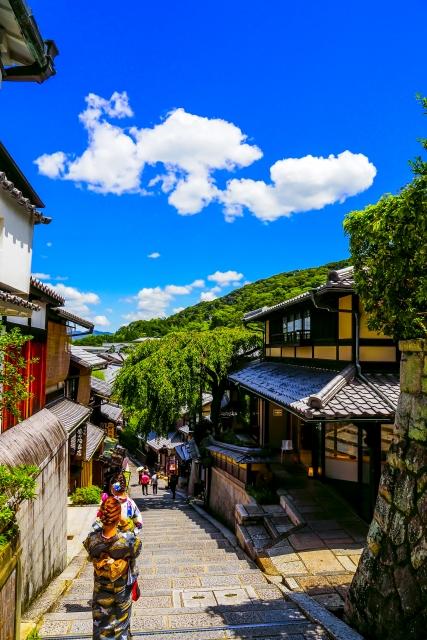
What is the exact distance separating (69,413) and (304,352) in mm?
9750

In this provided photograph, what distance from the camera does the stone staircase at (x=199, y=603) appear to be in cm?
586

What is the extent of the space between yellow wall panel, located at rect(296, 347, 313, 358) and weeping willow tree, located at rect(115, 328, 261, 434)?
189 inches

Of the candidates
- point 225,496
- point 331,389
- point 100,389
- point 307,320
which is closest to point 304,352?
point 307,320

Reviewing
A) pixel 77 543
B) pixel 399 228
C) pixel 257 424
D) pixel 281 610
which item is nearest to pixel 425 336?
pixel 399 228

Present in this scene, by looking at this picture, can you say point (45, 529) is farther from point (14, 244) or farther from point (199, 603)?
point (14, 244)

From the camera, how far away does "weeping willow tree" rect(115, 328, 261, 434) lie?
20594 millimetres

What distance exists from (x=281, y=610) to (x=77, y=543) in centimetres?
819

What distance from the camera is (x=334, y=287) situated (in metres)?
11.2

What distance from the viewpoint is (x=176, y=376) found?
20578mm

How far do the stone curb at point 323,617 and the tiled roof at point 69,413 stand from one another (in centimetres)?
926

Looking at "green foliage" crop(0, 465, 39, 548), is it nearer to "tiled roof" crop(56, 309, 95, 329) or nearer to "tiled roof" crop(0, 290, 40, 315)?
"tiled roof" crop(0, 290, 40, 315)

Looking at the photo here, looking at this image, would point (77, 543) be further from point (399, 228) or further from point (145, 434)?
point (399, 228)

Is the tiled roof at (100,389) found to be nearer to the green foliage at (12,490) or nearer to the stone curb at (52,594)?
the stone curb at (52,594)

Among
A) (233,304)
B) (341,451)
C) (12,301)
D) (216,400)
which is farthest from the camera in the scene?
(233,304)
